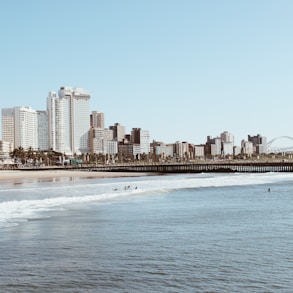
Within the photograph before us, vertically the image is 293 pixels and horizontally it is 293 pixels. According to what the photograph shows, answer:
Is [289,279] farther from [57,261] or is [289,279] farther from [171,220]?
[171,220]

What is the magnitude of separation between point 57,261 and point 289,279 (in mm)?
5297

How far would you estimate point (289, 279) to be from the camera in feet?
35.8

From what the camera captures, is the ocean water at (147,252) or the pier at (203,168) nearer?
the ocean water at (147,252)

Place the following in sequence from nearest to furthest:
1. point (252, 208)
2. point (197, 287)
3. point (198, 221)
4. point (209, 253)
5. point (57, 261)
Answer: point (197, 287)
point (57, 261)
point (209, 253)
point (198, 221)
point (252, 208)

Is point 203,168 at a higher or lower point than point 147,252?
lower

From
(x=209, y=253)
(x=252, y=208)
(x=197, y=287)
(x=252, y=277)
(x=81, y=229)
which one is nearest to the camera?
(x=197, y=287)

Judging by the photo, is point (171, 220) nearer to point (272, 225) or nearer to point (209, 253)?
point (272, 225)

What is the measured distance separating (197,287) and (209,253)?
10.8 feet

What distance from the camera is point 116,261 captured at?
42.2 ft

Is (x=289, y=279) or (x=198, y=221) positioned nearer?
(x=289, y=279)

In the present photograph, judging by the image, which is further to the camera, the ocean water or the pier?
the pier

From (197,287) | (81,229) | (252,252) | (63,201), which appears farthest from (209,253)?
(63,201)

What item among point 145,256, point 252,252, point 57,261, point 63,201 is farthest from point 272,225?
point 63,201

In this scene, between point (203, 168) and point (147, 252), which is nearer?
point (147, 252)
